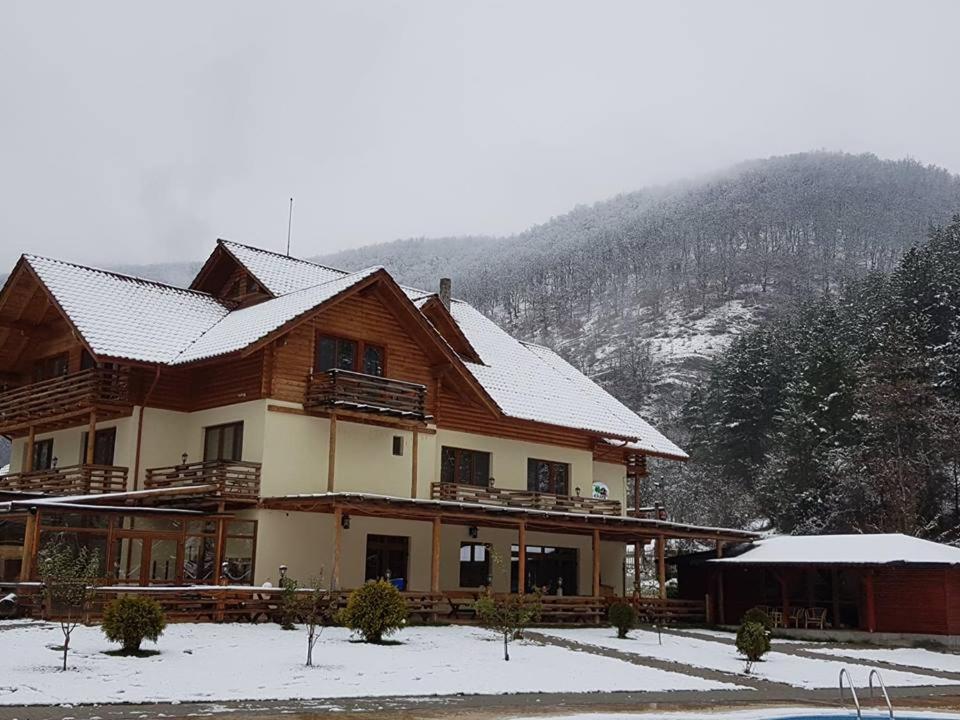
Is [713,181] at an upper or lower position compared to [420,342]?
upper

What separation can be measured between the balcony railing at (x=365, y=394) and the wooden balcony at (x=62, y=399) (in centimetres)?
534

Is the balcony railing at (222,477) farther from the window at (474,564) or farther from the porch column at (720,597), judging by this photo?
the porch column at (720,597)

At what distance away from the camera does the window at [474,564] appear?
108 ft

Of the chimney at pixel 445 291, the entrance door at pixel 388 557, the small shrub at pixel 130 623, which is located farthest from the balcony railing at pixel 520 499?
the small shrub at pixel 130 623

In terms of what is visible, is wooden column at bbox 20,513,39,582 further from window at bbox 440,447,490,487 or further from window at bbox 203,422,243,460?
window at bbox 440,447,490,487

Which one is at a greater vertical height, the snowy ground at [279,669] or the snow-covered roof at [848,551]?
the snow-covered roof at [848,551]

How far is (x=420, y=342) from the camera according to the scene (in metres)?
32.6

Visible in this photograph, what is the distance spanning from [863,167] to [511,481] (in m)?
164

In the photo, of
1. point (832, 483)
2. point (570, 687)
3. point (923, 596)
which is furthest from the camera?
point (832, 483)

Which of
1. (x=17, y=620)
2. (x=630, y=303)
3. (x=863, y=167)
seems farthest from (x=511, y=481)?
(x=863, y=167)

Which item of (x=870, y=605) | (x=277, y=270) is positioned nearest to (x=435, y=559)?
(x=277, y=270)

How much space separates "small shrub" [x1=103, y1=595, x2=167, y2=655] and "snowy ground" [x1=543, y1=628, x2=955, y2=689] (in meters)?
11.1

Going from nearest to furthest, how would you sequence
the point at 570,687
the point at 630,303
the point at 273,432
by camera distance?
the point at 570,687, the point at 273,432, the point at 630,303

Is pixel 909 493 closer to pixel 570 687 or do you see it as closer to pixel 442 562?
pixel 442 562
